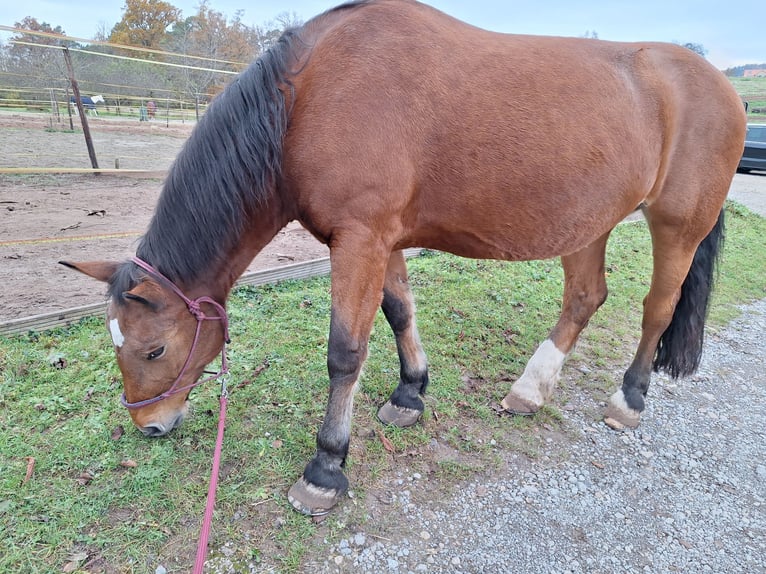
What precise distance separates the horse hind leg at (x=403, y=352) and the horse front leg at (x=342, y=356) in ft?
1.68

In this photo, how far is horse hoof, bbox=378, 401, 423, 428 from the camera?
100 inches

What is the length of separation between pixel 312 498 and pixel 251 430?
1.92ft

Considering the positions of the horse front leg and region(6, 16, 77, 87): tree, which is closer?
the horse front leg

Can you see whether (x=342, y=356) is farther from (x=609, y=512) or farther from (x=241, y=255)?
(x=609, y=512)

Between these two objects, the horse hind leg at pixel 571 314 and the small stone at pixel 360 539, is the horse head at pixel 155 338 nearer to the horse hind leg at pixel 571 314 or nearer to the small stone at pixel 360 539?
the small stone at pixel 360 539

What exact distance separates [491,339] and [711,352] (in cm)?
184

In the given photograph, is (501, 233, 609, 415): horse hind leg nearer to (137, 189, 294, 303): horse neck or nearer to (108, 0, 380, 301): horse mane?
(137, 189, 294, 303): horse neck

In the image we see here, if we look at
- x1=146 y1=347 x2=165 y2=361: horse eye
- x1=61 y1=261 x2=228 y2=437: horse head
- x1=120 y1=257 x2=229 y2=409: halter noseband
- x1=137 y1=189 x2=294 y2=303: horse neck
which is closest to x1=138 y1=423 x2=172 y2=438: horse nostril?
x1=61 y1=261 x2=228 y2=437: horse head

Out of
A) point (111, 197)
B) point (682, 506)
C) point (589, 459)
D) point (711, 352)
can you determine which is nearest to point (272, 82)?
point (589, 459)

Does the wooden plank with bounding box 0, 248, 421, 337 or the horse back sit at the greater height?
the horse back

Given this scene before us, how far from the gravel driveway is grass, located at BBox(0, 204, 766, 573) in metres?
0.16

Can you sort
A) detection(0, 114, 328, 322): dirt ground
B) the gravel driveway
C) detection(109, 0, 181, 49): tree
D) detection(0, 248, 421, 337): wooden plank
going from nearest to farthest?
the gravel driveway, detection(0, 248, 421, 337): wooden plank, detection(0, 114, 328, 322): dirt ground, detection(109, 0, 181, 49): tree

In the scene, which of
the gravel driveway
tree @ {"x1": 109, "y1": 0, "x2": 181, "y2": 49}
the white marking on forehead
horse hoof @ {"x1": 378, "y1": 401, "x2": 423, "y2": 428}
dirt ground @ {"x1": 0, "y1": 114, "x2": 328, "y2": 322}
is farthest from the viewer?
tree @ {"x1": 109, "y1": 0, "x2": 181, "y2": 49}

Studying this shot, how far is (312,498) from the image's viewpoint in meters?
1.99
